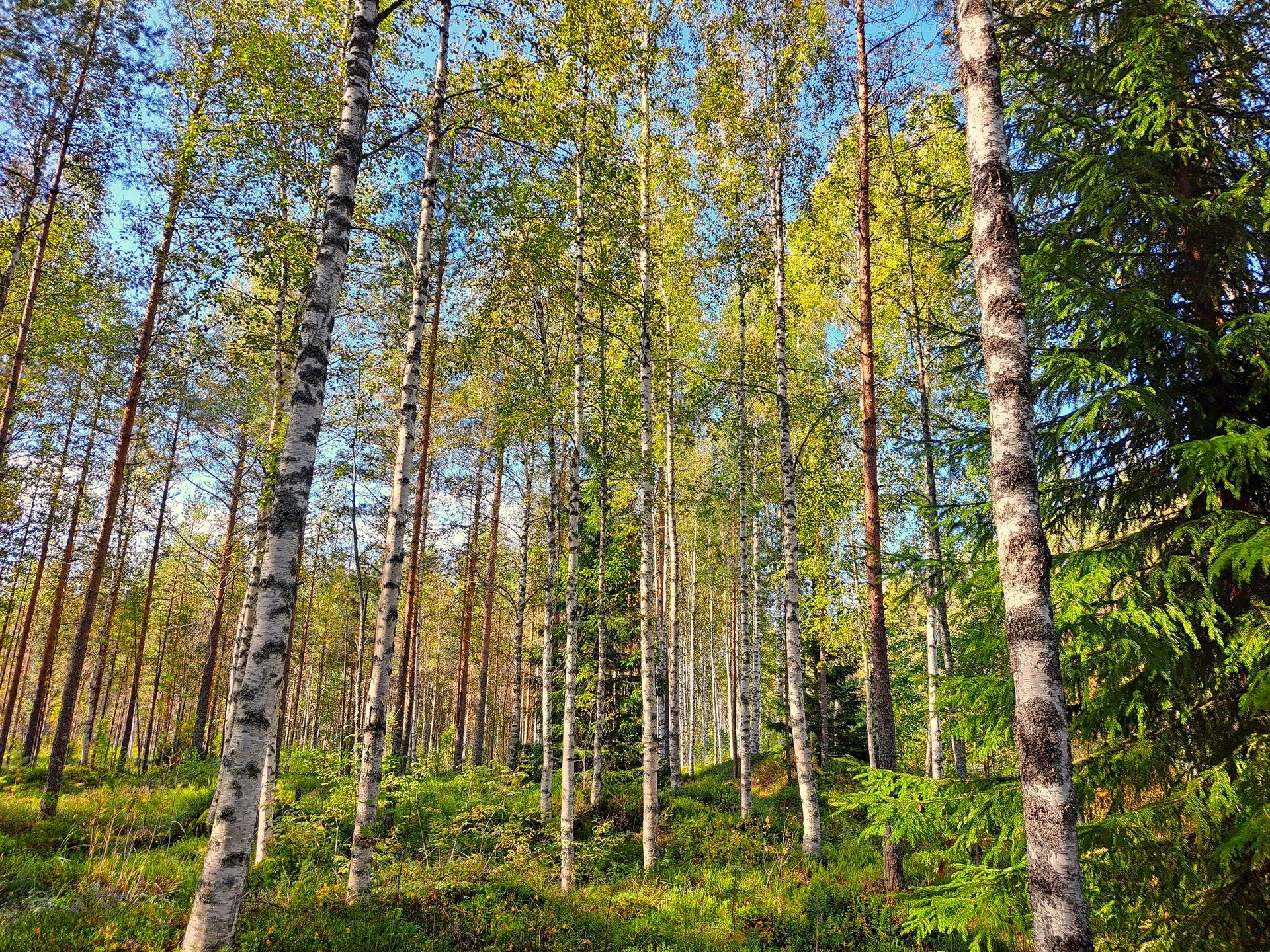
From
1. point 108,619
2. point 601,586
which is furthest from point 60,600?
point 601,586

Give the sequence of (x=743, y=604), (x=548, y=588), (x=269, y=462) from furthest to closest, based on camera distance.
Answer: (x=743, y=604) → (x=548, y=588) → (x=269, y=462)

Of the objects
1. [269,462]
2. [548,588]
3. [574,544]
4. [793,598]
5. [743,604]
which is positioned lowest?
[793,598]

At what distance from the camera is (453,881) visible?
786cm

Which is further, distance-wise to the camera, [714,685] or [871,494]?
[714,685]

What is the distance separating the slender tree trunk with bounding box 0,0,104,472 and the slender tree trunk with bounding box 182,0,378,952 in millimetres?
9991

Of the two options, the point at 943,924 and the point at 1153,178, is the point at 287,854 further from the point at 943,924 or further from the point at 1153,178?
the point at 1153,178

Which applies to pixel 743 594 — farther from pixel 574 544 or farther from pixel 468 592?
pixel 468 592

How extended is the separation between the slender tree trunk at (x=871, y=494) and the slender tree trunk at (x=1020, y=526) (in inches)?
169

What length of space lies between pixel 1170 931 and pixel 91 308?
71.4 feet

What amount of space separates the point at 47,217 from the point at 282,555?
12.3 metres

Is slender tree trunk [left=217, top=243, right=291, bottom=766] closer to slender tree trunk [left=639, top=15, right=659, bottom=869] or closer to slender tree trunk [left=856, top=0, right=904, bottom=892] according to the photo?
slender tree trunk [left=639, top=15, right=659, bottom=869]

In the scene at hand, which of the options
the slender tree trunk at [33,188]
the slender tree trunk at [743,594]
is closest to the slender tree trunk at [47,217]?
the slender tree trunk at [33,188]

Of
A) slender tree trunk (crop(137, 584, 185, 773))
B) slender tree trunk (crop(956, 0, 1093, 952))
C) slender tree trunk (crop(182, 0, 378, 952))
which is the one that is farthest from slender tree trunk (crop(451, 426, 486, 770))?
slender tree trunk (crop(956, 0, 1093, 952))

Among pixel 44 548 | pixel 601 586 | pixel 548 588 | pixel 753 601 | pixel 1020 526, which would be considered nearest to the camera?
pixel 1020 526
